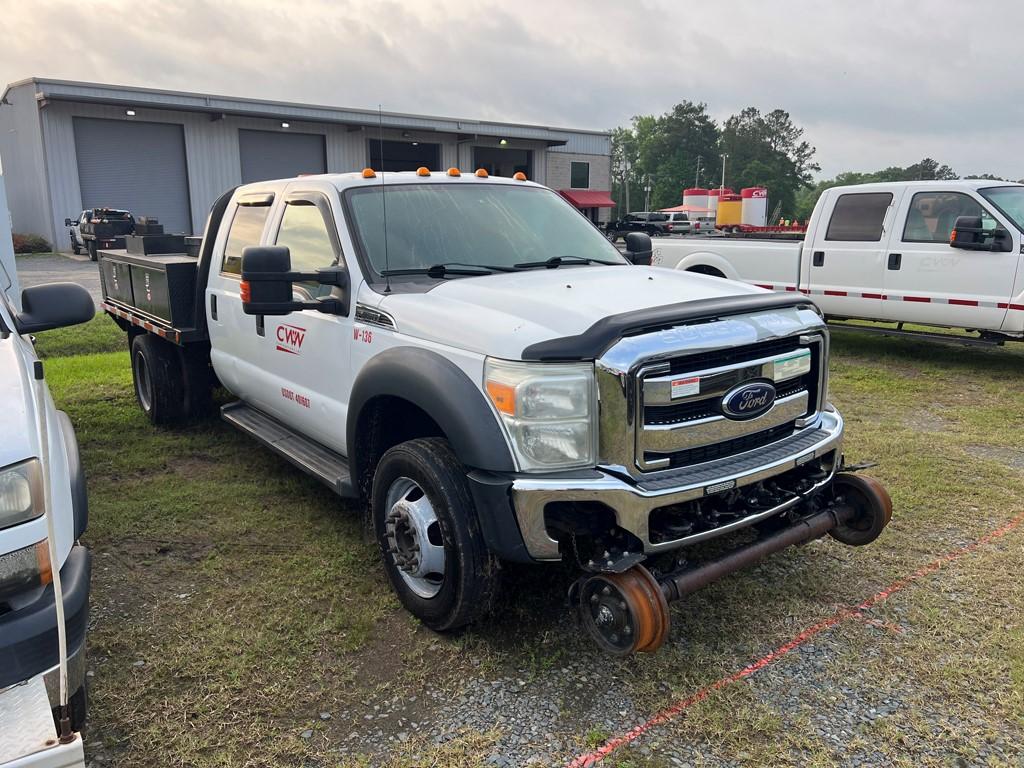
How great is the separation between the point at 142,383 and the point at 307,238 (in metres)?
3.16

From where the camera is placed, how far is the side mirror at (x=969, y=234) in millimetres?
8188

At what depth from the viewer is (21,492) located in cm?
229

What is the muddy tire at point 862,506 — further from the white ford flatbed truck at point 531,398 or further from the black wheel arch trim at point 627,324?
the black wheel arch trim at point 627,324

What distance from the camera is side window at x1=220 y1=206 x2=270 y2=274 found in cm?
501

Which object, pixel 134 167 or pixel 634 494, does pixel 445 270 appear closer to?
pixel 634 494

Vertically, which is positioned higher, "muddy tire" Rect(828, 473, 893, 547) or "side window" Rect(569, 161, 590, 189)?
"side window" Rect(569, 161, 590, 189)

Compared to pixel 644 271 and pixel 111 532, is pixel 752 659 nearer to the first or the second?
pixel 644 271

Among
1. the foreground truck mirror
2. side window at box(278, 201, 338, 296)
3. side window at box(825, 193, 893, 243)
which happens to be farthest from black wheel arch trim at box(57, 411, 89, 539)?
side window at box(825, 193, 893, 243)

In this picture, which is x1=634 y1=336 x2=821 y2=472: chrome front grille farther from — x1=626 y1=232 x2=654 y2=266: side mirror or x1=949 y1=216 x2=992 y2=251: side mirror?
x1=949 y1=216 x2=992 y2=251: side mirror

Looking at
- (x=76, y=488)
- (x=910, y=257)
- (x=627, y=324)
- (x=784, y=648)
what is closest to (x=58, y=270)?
(x=910, y=257)

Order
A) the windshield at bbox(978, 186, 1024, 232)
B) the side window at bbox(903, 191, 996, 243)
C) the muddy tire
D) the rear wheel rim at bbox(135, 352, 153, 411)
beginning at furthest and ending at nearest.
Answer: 1. the side window at bbox(903, 191, 996, 243)
2. the windshield at bbox(978, 186, 1024, 232)
3. the rear wheel rim at bbox(135, 352, 153, 411)
4. the muddy tire

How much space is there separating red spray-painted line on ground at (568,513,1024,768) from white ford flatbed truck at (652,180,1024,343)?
4.57 meters

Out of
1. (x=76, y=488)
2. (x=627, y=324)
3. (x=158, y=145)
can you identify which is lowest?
(x=76, y=488)

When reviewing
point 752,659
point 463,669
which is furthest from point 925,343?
point 463,669
